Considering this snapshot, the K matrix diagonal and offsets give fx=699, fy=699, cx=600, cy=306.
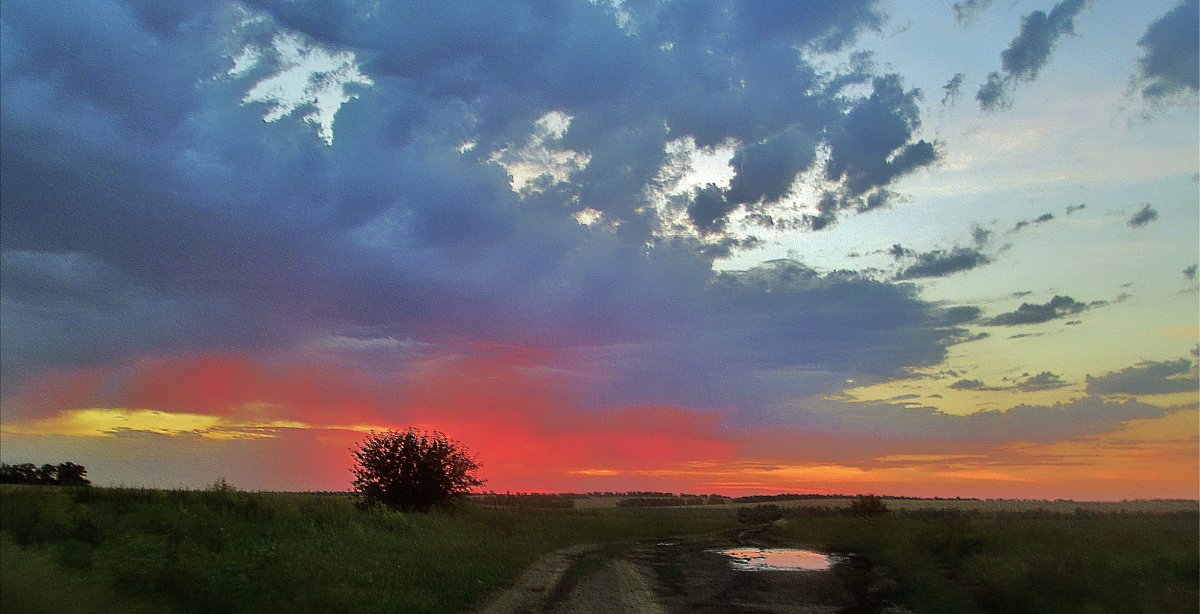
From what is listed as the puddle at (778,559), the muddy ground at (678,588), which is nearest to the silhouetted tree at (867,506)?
the puddle at (778,559)

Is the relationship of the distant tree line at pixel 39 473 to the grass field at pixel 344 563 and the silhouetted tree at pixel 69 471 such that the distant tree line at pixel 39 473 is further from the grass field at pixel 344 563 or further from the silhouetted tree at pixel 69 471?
the grass field at pixel 344 563

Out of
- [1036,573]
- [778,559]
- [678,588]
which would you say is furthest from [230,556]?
[778,559]

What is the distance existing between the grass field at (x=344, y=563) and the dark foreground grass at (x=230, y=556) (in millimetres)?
55

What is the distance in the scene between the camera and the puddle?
30.1m

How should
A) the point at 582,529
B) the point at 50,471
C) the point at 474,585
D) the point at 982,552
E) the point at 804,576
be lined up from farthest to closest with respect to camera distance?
the point at 582,529 < the point at 50,471 < the point at 982,552 < the point at 804,576 < the point at 474,585

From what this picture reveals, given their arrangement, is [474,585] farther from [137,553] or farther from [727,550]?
[727,550]

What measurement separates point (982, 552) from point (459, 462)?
33.3m

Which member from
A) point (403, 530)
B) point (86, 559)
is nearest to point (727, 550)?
point (403, 530)

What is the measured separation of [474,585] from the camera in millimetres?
20422

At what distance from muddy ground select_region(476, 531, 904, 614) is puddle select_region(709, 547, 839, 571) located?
35.3 inches

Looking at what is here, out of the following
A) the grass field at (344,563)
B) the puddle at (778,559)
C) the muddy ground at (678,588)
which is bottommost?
the puddle at (778,559)

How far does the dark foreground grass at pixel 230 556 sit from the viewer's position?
13859mm

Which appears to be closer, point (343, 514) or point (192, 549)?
point (192, 549)

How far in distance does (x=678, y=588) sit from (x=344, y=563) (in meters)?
10.5
